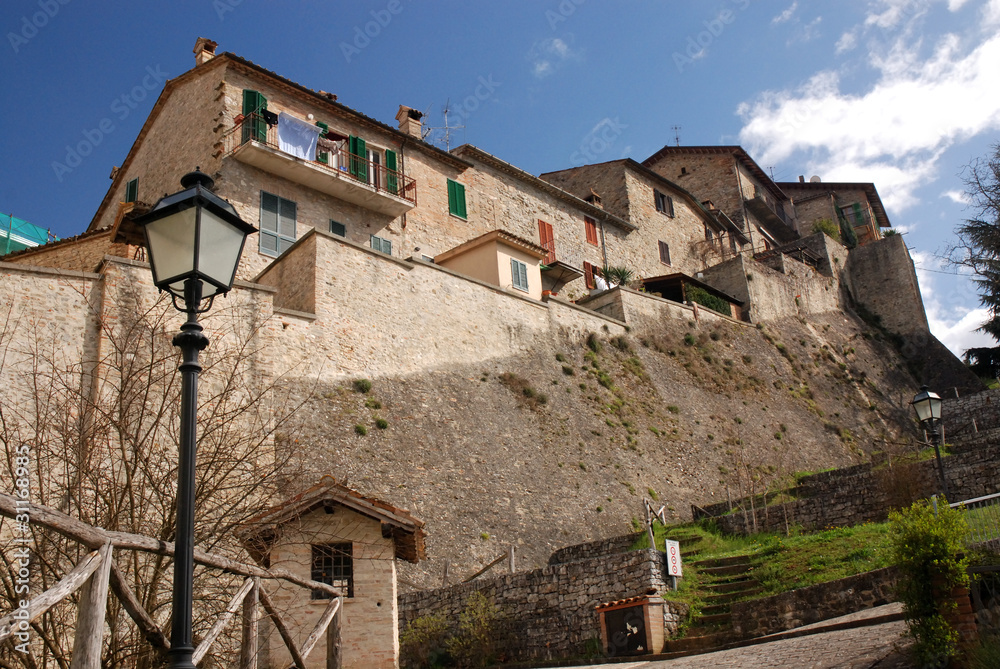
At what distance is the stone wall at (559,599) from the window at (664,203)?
1087 inches

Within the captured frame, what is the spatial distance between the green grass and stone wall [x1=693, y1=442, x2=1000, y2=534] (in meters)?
0.62

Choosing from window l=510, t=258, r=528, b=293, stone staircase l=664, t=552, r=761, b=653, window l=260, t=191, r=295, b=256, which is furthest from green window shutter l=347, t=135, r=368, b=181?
stone staircase l=664, t=552, r=761, b=653

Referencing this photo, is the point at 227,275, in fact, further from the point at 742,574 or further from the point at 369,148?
the point at 369,148

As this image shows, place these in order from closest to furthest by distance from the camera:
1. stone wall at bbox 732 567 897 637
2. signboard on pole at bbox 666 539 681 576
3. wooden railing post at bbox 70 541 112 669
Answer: wooden railing post at bbox 70 541 112 669 < stone wall at bbox 732 567 897 637 < signboard on pole at bbox 666 539 681 576

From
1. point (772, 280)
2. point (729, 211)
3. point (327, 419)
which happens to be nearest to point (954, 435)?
point (772, 280)

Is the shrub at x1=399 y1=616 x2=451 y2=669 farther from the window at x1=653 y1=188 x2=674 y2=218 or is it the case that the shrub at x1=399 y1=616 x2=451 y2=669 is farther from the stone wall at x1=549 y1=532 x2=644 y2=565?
the window at x1=653 y1=188 x2=674 y2=218

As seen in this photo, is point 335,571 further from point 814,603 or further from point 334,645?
point 814,603

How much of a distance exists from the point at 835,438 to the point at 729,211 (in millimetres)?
18567

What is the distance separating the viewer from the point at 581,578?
13.4m

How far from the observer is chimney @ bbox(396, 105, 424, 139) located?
2823 cm

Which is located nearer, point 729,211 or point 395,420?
point 395,420

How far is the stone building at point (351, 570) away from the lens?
10625mm

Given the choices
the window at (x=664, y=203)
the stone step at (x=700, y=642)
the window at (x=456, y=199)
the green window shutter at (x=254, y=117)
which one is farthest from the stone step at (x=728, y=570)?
the window at (x=664, y=203)

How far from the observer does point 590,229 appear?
34.3 meters
